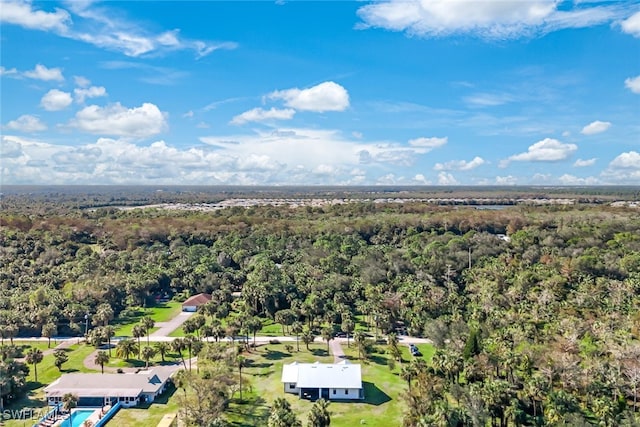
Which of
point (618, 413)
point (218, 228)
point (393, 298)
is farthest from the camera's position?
point (218, 228)

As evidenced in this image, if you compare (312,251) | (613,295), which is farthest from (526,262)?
(312,251)

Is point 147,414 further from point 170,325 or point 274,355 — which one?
point 170,325

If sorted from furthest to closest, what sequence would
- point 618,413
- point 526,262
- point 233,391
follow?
1. point 526,262
2. point 233,391
3. point 618,413

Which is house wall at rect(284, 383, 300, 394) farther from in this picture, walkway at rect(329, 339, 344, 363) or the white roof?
walkway at rect(329, 339, 344, 363)

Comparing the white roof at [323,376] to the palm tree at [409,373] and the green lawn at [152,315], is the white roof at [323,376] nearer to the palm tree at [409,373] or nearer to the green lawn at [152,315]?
the palm tree at [409,373]

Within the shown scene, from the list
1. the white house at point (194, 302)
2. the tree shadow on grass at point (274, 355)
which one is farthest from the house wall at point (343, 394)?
the white house at point (194, 302)

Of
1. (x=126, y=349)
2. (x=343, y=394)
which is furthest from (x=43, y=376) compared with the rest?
(x=343, y=394)

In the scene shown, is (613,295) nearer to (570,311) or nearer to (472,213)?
(570,311)

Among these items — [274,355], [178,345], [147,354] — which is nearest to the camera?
[147,354]
